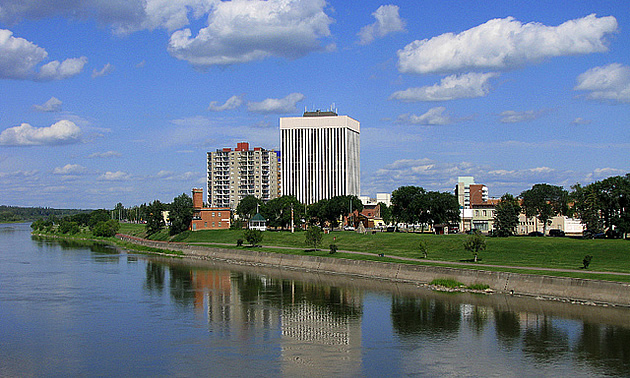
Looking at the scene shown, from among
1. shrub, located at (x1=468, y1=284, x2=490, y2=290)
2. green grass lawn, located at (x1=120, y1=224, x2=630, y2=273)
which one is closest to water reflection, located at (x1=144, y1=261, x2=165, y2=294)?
green grass lawn, located at (x1=120, y1=224, x2=630, y2=273)

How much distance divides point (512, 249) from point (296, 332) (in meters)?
47.7

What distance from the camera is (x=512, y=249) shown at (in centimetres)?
8925

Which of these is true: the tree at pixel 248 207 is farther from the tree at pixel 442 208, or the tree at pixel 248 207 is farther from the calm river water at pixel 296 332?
the calm river water at pixel 296 332

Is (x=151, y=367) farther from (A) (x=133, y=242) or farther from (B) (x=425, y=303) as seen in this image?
(A) (x=133, y=242)

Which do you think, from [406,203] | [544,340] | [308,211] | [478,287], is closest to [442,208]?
[406,203]

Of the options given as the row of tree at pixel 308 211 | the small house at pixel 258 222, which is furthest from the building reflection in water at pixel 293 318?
the small house at pixel 258 222

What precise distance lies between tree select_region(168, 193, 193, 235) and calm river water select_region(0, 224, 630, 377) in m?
81.1

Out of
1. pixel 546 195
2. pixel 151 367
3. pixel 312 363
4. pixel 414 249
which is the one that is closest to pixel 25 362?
pixel 151 367

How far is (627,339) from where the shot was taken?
47.0 m

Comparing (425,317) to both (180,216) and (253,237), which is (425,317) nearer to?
(253,237)

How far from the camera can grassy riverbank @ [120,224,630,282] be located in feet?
245

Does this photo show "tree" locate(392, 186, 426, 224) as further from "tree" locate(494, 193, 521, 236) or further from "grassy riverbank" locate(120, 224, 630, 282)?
"tree" locate(494, 193, 521, 236)

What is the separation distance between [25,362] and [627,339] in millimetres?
41925

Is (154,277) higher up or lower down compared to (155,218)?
lower down
